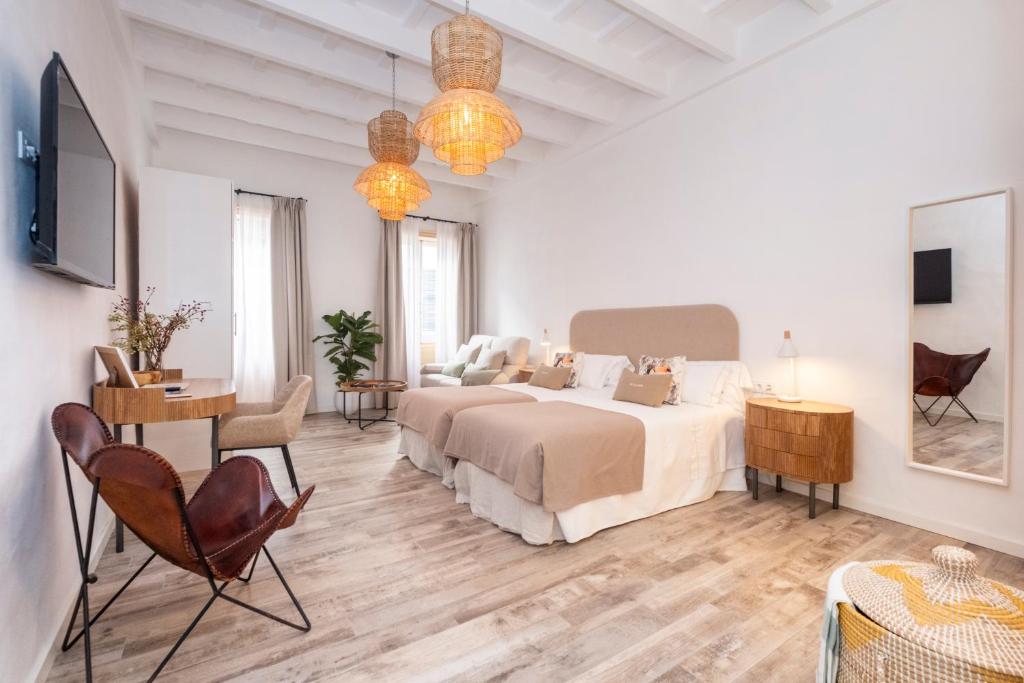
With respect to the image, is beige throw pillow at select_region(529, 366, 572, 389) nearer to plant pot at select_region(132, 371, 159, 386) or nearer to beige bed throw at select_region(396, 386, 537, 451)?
beige bed throw at select_region(396, 386, 537, 451)

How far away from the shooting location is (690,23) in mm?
3322

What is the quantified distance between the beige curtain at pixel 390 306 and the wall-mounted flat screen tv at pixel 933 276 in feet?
17.9

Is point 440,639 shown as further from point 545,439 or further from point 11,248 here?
point 11,248

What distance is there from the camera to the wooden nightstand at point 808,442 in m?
2.89

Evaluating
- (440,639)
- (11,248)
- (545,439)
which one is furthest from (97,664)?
(545,439)

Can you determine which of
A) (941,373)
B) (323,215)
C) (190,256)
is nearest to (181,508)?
(190,256)

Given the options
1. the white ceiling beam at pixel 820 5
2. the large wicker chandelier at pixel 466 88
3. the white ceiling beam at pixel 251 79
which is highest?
the white ceiling beam at pixel 251 79

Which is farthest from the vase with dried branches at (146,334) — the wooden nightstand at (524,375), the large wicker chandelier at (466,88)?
the wooden nightstand at (524,375)

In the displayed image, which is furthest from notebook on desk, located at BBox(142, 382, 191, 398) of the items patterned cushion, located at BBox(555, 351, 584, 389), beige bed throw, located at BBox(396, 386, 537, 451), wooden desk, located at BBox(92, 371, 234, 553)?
patterned cushion, located at BBox(555, 351, 584, 389)

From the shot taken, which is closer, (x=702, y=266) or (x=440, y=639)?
(x=440, y=639)

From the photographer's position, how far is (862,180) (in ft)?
9.98

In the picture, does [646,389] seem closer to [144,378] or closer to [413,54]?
[413,54]

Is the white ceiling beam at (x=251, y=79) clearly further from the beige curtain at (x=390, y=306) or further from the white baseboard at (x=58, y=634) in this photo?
the white baseboard at (x=58, y=634)

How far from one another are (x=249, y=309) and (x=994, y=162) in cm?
654
